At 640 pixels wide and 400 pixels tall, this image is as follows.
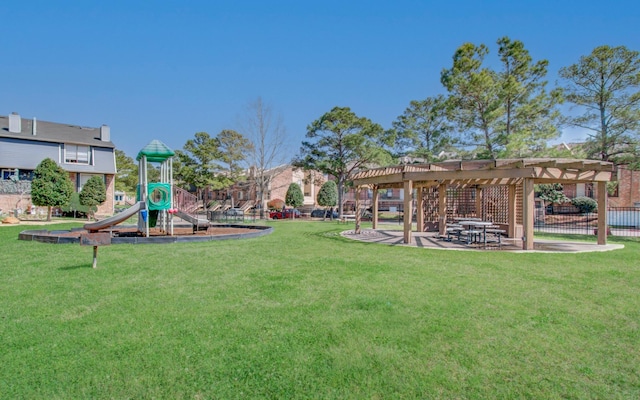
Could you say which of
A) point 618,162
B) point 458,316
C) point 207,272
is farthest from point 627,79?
point 207,272

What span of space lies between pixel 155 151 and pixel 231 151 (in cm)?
2526

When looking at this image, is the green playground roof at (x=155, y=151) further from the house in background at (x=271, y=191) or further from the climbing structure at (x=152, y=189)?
the house in background at (x=271, y=191)

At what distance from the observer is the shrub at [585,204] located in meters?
26.2

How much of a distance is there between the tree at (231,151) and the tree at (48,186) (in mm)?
Answer: 15941

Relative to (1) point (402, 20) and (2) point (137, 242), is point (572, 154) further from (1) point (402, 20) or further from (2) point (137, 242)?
(2) point (137, 242)

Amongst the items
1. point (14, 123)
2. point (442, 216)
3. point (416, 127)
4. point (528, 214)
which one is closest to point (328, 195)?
point (416, 127)

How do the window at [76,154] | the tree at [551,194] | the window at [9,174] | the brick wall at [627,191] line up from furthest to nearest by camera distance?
the brick wall at [627,191] < the window at [76,154] < the tree at [551,194] < the window at [9,174]

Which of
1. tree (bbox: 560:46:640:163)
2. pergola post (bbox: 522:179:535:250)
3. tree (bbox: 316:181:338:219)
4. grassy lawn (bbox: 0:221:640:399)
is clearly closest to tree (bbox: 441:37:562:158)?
tree (bbox: 560:46:640:163)

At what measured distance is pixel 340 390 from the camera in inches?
98.1

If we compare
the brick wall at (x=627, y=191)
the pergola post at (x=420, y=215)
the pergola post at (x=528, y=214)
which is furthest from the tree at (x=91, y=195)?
the brick wall at (x=627, y=191)

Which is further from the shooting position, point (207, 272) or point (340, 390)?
point (207, 272)

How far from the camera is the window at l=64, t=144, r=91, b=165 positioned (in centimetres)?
2839

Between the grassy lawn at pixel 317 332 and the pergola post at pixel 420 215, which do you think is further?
Answer: the pergola post at pixel 420 215

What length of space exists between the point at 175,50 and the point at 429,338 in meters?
16.2
